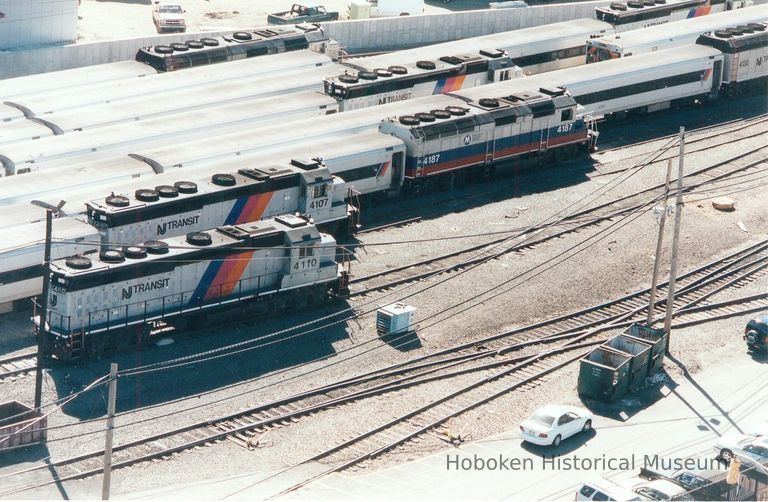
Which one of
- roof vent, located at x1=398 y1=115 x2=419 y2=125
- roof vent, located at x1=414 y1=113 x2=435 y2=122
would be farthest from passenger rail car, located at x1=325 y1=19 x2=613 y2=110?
roof vent, located at x1=398 y1=115 x2=419 y2=125

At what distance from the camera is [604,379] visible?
47.4 m

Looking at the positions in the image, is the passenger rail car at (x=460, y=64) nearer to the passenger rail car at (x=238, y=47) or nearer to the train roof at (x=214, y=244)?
the passenger rail car at (x=238, y=47)

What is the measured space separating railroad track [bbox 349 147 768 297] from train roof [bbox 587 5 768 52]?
13316 mm

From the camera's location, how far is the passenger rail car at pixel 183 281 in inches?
1876

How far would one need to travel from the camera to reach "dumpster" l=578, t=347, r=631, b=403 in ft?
155

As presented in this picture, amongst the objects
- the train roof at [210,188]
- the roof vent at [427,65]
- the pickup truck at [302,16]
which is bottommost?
the train roof at [210,188]

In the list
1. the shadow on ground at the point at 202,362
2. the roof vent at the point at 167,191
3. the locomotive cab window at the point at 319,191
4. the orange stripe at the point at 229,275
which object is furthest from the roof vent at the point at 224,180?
the shadow on ground at the point at 202,362

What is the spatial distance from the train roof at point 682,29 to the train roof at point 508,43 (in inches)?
95.3

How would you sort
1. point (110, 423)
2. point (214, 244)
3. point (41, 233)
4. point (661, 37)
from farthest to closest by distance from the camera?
point (661, 37)
point (41, 233)
point (214, 244)
point (110, 423)

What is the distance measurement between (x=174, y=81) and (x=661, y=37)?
29467mm

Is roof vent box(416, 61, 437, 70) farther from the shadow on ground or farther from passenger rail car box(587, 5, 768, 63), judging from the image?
the shadow on ground

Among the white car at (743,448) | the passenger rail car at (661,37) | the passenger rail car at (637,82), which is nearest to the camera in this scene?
the white car at (743,448)

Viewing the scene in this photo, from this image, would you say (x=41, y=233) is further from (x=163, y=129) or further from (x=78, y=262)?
(x=163, y=129)

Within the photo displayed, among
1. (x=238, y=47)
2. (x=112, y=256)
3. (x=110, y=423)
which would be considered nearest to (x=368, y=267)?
(x=112, y=256)
